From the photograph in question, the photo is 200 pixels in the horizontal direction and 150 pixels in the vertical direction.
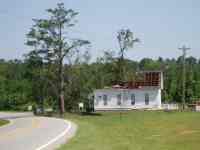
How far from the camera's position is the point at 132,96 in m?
72.1

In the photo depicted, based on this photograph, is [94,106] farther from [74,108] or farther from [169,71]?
[169,71]

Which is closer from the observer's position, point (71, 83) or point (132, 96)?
point (71, 83)

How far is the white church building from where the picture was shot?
71.2 metres

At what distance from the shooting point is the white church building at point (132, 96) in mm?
71188

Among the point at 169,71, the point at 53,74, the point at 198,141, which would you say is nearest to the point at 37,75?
the point at 53,74

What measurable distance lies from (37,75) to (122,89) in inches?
530

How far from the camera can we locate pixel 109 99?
72.6 metres

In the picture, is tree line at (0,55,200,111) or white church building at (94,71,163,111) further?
white church building at (94,71,163,111)

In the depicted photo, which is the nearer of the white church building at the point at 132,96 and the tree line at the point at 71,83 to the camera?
the tree line at the point at 71,83

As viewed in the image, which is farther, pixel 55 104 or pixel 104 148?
pixel 55 104

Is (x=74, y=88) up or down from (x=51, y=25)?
down

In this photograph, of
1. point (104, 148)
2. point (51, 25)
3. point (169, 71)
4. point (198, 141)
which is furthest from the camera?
point (169, 71)

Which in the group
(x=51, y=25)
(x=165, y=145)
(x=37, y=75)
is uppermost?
(x=51, y=25)

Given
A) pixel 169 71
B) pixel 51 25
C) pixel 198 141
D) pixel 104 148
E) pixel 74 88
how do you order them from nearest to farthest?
1. pixel 104 148
2. pixel 198 141
3. pixel 51 25
4. pixel 74 88
5. pixel 169 71
